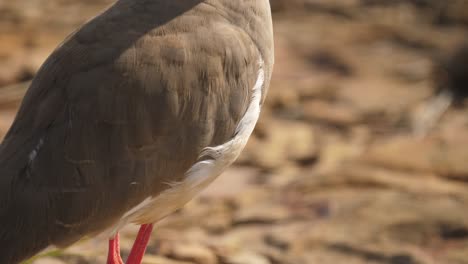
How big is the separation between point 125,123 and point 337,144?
3930 millimetres

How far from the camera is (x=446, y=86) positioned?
8.91m

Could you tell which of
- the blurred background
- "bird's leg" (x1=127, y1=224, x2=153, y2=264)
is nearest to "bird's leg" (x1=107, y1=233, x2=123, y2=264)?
"bird's leg" (x1=127, y1=224, x2=153, y2=264)

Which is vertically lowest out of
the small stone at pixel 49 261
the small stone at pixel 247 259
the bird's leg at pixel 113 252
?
the small stone at pixel 247 259

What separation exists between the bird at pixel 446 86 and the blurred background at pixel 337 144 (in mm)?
12

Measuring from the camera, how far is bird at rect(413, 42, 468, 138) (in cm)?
830

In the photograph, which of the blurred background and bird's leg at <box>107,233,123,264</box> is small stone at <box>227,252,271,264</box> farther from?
bird's leg at <box>107,233,123,264</box>

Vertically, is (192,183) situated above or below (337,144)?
above

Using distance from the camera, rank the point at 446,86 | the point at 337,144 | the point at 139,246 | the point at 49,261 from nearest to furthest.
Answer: the point at 139,246 → the point at 49,261 → the point at 337,144 → the point at 446,86

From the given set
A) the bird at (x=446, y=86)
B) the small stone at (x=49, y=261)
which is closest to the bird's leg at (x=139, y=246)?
the small stone at (x=49, y=261)

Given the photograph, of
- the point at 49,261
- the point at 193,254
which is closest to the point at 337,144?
the point at 193,254

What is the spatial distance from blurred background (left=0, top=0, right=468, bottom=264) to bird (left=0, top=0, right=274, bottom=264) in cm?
44

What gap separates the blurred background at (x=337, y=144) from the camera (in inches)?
236

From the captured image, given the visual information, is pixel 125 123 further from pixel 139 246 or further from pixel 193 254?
pixel 193 254

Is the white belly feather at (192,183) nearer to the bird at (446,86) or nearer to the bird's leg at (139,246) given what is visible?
the bird's leg at (139,246)
